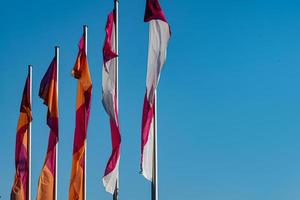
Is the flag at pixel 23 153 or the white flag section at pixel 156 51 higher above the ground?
the white flag section at pixel 156 51

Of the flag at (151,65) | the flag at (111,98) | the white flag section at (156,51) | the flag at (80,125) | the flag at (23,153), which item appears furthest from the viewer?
the flag at (23,153)

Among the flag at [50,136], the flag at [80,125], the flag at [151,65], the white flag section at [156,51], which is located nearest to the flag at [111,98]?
the flag at [80,125]

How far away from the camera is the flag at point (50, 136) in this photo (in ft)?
106

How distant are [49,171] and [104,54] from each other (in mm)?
5811

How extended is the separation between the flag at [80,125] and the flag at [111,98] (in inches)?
67.7

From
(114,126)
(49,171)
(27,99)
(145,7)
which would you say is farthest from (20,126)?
(145,7)

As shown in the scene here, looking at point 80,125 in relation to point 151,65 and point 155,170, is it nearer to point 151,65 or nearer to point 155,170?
point 151,65

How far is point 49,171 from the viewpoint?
32.3 m

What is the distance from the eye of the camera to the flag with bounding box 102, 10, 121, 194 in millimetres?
27953

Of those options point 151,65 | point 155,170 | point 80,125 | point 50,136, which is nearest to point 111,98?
point 80,125

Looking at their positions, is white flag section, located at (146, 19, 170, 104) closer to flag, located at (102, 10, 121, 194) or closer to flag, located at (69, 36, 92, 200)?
flag, located at (102, 10, 121, 194)

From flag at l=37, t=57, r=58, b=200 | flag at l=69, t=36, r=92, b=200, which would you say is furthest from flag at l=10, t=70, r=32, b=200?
flag at l=69, t=36, r=92, b=200

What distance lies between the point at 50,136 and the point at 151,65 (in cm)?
817

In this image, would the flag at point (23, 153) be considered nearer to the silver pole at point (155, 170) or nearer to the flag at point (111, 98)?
the flag at point (111, 98)
